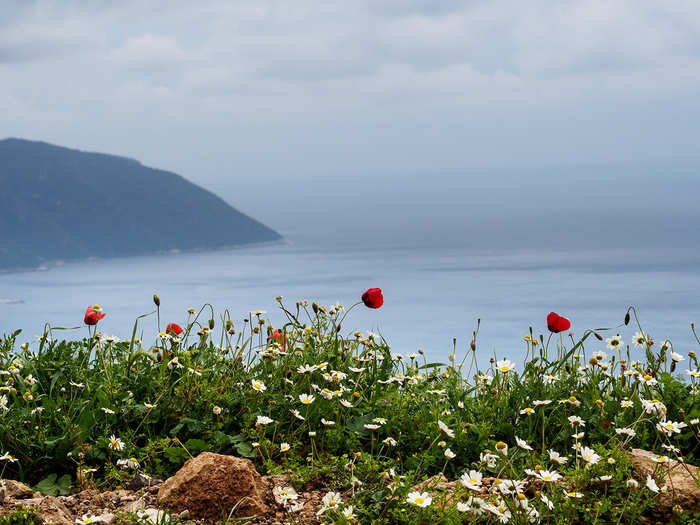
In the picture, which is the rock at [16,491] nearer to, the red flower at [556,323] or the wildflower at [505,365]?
the wildflower at [505,365]

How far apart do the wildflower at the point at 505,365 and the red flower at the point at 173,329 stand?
6.76 feet

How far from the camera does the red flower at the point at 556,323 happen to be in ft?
13.0

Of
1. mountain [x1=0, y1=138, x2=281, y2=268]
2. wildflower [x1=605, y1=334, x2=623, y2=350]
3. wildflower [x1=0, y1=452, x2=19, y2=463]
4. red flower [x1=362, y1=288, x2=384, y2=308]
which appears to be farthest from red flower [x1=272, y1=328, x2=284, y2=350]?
mountain [x1=0, y1=138, x2=281, y2=268]

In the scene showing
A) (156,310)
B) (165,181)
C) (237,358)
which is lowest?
(237,358)

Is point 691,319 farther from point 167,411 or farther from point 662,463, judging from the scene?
point 167,411

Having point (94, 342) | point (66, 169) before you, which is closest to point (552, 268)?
point (94, 342)

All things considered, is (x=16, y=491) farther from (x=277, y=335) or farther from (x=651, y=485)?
(x=651, y=485)

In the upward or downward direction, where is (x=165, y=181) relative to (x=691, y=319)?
upward

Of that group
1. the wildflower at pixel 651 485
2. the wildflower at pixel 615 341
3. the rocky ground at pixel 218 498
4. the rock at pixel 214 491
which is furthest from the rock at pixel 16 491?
the wildflower at pixel 615 341

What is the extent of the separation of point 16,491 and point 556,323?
296 centimetres

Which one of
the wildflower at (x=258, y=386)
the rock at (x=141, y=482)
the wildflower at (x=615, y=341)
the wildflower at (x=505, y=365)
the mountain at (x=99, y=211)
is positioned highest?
the mountain at (x=99, y=211)

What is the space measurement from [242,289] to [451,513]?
13.5 metres

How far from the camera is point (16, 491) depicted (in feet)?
10.4

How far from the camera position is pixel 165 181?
41312mm
